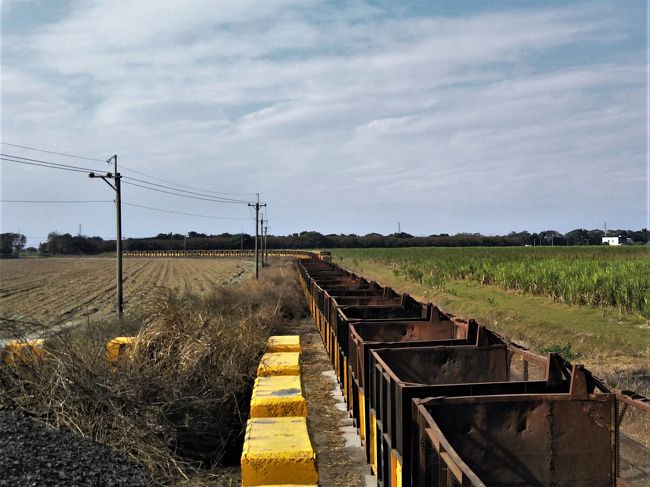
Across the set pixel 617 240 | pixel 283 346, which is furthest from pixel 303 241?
pixel 283 346

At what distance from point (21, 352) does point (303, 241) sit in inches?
6007

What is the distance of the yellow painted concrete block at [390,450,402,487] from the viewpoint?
497cm

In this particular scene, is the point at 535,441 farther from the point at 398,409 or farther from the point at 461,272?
the point at 461,272

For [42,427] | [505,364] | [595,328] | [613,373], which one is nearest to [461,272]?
[595,328]

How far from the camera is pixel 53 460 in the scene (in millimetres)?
5879

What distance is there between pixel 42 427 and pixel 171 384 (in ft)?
5.91

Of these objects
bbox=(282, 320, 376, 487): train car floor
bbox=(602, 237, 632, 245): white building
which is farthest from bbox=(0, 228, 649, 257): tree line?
bbox=(282, 320, 376, 487): train car floor

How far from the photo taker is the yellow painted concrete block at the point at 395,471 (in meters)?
4.97

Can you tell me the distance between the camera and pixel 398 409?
508cm

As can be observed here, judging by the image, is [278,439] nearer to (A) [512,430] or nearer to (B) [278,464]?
(B) [278,464]

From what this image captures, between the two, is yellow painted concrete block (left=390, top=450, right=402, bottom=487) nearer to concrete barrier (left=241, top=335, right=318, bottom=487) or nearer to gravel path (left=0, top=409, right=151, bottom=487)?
concrete barrier (left=241, top=335, right=318, bottom=487)

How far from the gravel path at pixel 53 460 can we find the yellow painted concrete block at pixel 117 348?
243cm

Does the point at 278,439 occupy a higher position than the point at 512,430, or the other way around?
the point at 512,430

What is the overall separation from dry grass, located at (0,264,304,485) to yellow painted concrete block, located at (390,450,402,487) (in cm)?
289
